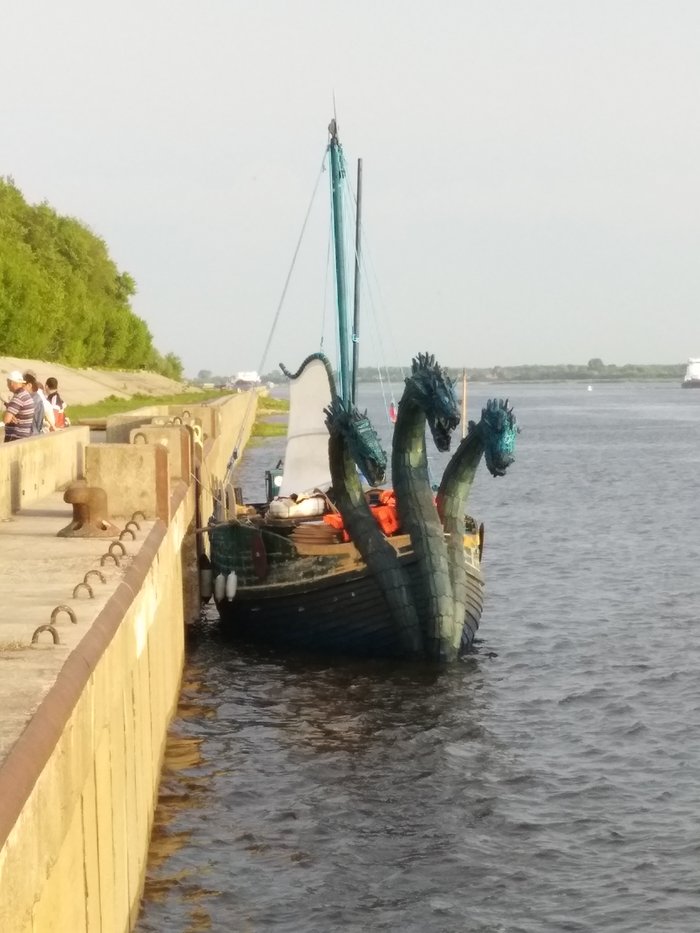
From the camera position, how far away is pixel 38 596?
1183cm

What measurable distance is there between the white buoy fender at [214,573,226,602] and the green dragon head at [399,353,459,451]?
190 inches

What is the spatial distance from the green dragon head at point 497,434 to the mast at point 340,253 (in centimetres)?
1236

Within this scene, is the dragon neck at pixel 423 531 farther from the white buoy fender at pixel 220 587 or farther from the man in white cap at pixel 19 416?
the man in white cap at pixel 19 416

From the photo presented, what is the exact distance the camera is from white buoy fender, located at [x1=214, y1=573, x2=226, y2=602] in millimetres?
23406

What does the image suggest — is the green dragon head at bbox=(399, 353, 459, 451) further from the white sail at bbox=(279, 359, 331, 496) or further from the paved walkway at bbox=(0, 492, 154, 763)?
the white sail at bbox=(279, 359, 331, 496)

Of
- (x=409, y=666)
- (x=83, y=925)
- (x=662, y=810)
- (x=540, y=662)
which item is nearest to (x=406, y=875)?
(x=662, y=810)

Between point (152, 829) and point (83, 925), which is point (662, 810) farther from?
point (83, 925)

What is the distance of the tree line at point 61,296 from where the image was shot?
82875 millimetres

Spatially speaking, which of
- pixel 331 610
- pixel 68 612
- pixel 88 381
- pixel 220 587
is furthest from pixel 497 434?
pixel 88 381

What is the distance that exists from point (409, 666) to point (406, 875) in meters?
8.12

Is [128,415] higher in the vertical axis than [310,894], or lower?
higher

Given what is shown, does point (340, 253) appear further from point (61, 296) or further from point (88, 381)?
point (61, 296)

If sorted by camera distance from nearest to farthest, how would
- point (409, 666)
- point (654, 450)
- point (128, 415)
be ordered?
point (409, 666)
point (128, 415)
point (654, 450)

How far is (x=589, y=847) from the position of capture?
13984mm
